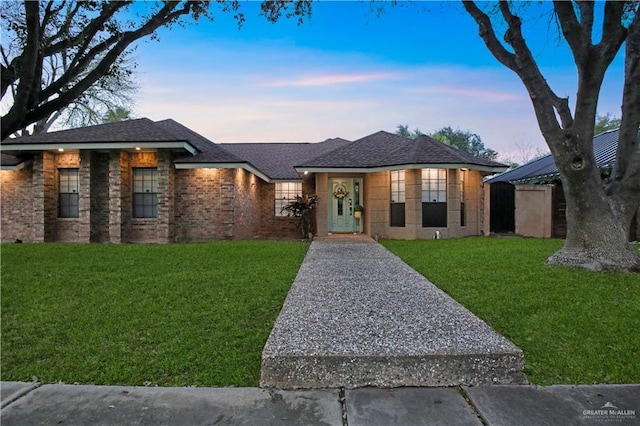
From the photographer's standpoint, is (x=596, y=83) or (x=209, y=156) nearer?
(x=596, y=83)

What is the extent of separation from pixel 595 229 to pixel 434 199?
6226 millimetres

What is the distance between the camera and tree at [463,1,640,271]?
7.13 m

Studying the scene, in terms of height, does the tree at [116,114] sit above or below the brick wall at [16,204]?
above

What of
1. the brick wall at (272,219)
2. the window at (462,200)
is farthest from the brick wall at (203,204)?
the window at (462,200)

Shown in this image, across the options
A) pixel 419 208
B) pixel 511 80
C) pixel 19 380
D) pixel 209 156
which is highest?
pixel 511 80

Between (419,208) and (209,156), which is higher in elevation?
(209,156)

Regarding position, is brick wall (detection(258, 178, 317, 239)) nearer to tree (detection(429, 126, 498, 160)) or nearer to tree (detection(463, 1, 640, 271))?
tree (detection(463, 1, 640, 271))

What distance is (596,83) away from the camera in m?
7.28

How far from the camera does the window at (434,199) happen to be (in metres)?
13.2

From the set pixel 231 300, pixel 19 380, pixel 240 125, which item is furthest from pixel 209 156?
pixel 240 125

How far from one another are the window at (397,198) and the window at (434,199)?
29.9 inches

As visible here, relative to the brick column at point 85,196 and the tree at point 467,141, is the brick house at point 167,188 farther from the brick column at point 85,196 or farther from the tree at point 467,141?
the tree at point 467,141

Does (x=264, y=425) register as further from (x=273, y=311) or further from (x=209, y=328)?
(x=273, y=311)

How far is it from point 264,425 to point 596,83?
28.0 feet
